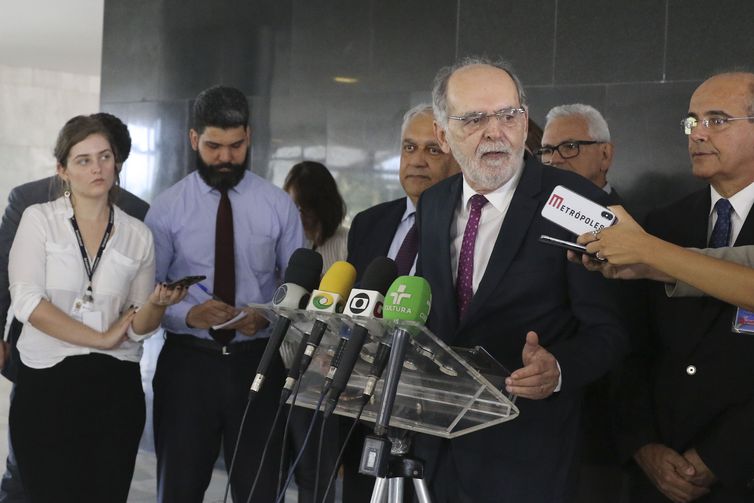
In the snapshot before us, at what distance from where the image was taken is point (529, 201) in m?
2.36

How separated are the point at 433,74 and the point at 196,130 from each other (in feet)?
5.33

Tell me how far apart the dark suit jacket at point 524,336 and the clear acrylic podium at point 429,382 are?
0.29 meters

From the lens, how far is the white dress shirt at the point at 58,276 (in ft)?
11.1

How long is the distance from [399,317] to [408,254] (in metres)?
1.14

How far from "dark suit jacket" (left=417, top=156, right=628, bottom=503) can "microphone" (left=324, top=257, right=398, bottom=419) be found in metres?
0.33

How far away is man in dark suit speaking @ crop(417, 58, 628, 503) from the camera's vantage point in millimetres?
2262

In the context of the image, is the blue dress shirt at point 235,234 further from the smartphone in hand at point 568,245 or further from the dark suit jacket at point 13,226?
the smartphone in hand at point 568,245

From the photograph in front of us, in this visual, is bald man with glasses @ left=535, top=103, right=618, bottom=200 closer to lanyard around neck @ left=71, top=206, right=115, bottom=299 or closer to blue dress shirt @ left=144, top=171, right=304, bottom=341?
blue dress shirt @ left=144, top=171, right=304, bottom=341

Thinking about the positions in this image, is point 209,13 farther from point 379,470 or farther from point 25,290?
point 379,470

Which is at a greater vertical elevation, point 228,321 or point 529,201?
point 529,201

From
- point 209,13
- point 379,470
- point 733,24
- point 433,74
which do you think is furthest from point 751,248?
point 209,13

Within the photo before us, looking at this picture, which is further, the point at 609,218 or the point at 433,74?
the point at 433,74

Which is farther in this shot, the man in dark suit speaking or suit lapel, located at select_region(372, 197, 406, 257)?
suit lapel, located at select_region(372, 197, 406, 257)

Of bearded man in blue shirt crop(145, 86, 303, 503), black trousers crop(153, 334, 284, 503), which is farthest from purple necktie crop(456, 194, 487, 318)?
black trousers crop(153, 334, 284, 503)
